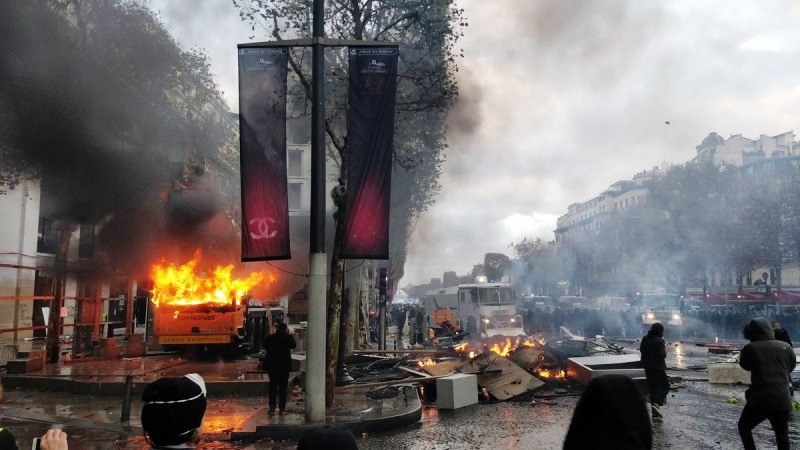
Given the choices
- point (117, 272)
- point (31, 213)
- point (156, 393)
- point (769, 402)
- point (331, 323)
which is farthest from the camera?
point (31, 213)

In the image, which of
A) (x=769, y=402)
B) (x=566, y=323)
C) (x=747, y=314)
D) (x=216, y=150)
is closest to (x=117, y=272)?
(x=216, y=150)

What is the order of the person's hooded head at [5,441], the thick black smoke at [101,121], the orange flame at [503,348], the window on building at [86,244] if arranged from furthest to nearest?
1. the window on building at [86,244]
2. the orange flame at [503,348]
3. the thick black smoke at [101,121]
4. the person's hooded head at [5,441]

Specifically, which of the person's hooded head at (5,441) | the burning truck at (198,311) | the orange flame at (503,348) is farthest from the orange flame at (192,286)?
the person's hooded head at (5,441)

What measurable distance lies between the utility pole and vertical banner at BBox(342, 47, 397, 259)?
1.55 ft

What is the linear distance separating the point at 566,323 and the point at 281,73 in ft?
79.9

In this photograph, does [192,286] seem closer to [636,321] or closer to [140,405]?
[140,405]

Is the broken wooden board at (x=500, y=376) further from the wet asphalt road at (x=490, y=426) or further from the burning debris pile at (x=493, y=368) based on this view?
the wet asphalt road at (x=490, y=426)

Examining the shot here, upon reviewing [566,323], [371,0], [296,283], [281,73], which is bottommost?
[566,323]

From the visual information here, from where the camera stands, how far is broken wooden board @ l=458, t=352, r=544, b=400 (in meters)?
11.8

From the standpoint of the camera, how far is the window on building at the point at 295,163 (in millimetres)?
54031

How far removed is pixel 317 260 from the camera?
917cm

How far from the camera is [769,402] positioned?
573cm

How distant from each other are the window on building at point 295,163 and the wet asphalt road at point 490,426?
141 feet

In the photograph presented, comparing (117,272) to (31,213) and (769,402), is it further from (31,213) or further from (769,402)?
(769,402)
